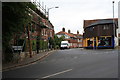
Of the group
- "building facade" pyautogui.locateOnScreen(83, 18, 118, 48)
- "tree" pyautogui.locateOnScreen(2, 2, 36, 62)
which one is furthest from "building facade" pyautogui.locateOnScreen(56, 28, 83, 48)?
"tree" pyautogui.locateOnScreen(2, 2, 36, 62)

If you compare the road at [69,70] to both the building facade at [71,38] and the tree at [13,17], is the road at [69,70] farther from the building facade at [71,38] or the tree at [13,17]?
the building facade at [71,38]

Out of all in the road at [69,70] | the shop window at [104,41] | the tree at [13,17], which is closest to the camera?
the road at [69,70]

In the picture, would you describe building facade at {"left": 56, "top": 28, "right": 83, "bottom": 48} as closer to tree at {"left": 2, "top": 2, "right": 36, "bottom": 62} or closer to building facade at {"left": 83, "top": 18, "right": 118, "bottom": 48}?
building facade at {"left": 83, "top": 18, "right": 118, "bottom": 48}

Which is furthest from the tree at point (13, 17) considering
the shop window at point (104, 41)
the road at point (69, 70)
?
the shop window at point (104, 41)

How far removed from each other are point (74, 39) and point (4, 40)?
96312 mm

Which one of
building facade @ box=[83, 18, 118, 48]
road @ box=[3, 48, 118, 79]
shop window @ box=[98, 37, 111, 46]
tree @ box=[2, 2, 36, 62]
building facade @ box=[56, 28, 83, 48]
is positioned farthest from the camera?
building facade @ box=[56, 28, 83, 48]

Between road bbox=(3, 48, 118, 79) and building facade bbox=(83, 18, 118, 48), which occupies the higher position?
building facade bbox=(83, 18, 118, 48)

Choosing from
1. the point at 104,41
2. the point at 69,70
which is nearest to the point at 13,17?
the point at 69,70

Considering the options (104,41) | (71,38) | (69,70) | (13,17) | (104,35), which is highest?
(71,38)

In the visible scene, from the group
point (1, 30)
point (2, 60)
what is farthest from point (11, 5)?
point (2, 60)

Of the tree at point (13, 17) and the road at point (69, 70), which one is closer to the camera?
the road at point (69, 70)

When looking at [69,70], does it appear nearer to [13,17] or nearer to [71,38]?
[13,17]

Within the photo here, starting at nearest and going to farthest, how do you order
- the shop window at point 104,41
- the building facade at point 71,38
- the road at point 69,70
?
the road at point 69,70 < the shop window at point 104,41 < the building facade at point 71,38

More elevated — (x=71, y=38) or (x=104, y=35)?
(x=71, y=38)
